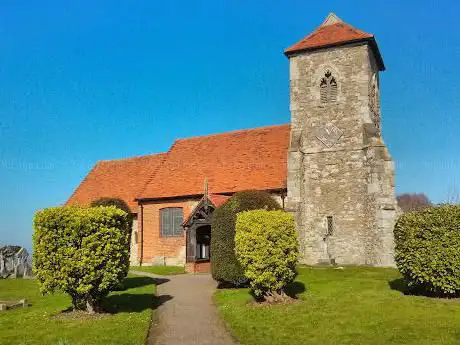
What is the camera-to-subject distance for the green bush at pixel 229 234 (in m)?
17.4

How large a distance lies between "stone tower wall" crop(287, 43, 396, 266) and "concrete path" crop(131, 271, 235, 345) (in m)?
8.74

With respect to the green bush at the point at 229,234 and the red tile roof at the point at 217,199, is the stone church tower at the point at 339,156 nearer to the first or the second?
the red tile roof at the point at 217,199

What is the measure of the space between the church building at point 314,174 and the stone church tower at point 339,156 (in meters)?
0.06

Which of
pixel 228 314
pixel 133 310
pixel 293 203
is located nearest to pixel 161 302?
pixel 133 310

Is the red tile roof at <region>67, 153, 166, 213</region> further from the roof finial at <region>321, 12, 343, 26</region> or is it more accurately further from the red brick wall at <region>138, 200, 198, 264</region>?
the roof finial at <region>321, 12, 343, 26</region>

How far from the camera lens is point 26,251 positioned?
28.0 meters

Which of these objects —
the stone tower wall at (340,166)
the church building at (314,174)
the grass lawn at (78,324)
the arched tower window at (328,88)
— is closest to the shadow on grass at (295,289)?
the grass lawn at (78,324)

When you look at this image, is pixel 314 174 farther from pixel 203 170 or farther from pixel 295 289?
pixel 295 289

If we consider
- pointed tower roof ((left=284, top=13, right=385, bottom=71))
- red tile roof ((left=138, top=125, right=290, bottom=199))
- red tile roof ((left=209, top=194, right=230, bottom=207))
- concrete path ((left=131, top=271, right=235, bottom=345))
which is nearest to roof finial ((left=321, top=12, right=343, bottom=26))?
pointed tower roof ((left=284, top=13, right=385, bottom=71))

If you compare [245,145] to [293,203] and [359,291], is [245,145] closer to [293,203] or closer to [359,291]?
[293,203]

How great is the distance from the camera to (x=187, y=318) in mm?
13133

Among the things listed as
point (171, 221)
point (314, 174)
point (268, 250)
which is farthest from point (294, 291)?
point (171, 221)

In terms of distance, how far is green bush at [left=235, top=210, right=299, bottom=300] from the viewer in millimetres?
14078

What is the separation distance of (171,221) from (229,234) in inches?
535
